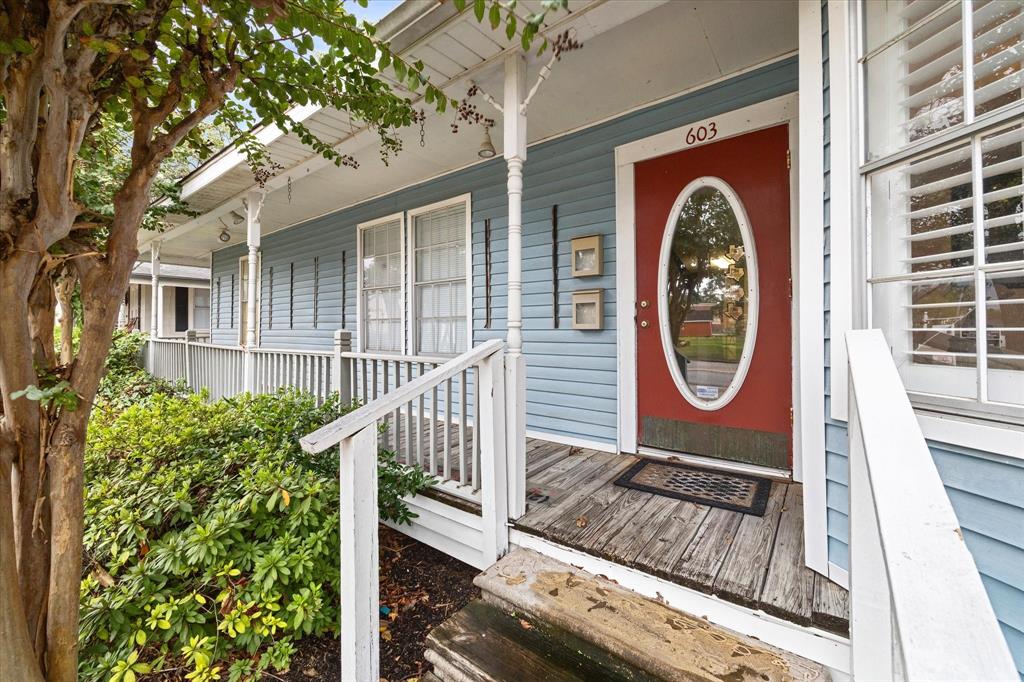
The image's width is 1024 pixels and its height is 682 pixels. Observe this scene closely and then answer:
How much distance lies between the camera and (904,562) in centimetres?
63

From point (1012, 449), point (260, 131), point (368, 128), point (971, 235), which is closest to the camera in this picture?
point (1012, 449)

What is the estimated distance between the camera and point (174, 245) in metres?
7.91

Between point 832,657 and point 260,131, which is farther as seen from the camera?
point 260,131

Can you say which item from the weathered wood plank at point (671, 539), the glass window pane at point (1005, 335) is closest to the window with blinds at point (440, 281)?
the weathered wood plank at point (671, 539)

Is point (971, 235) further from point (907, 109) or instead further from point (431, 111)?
point (431, 111)

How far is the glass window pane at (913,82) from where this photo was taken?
1.30 m

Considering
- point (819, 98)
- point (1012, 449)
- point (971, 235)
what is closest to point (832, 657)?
point (1012, 449)

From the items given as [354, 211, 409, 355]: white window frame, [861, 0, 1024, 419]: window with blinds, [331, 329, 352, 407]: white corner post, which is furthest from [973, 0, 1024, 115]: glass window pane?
[354, 211, 409, 355]: white window frame

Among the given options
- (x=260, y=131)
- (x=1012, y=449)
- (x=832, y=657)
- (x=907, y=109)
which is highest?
(x=260, y=131)

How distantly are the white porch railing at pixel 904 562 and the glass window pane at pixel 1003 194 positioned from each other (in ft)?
1.41

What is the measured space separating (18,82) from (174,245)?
8.18 meters

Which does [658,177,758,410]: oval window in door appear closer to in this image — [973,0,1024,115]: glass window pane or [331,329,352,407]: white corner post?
[973,0,1024,115]: glass window pane

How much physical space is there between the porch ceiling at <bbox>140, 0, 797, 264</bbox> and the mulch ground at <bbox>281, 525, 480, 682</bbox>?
2852 mm

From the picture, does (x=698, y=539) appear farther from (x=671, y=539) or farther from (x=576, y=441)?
(x=576, y=441)
